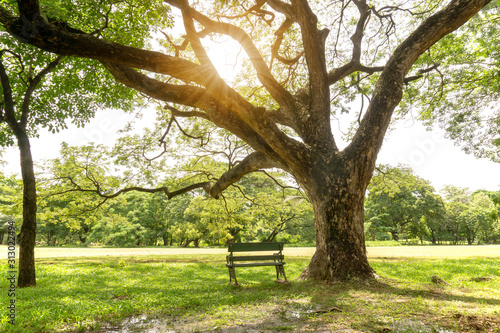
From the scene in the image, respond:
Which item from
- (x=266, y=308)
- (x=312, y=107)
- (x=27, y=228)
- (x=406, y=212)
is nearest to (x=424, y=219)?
(x=406, y=212)

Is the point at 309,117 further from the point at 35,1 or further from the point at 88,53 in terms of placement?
the point at 35,1

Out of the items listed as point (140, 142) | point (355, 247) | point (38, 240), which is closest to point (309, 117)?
point (355, 247)

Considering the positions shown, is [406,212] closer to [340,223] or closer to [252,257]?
[340,223]

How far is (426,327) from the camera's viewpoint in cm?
347

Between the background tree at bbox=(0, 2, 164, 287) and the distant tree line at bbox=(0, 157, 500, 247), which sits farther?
the distant tree line at bbox=(0, 157, 500, 247)

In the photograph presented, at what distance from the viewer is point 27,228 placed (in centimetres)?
713

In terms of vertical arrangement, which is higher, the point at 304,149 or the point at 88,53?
the point at 88,53

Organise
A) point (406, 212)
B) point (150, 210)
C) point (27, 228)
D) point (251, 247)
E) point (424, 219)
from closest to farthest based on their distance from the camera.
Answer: point (251, 247) < point (27, 228) < point (150, 210) < point (406, 212) < point (424, 219)

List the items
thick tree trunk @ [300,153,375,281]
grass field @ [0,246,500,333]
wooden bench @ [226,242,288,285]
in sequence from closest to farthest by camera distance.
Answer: grass field @ [0,246,500,333], thick tree trunk @ [300,153,375,281], wooden bench @ [226,242,288,285]

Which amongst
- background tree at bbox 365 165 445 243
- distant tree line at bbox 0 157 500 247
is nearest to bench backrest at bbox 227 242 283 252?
distant tree line at bbox 0 157 500 247

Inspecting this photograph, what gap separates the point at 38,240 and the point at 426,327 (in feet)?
223

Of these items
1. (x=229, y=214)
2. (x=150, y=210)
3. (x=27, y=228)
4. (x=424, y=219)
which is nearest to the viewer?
(x=27, y=228)

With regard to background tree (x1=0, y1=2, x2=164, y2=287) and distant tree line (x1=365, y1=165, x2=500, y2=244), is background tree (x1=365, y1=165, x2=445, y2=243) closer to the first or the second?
distant tree line (x1=365, y1=165, x2=500, y2=244)

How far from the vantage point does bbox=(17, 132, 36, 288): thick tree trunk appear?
7094 millimetres
